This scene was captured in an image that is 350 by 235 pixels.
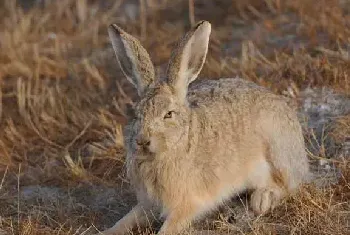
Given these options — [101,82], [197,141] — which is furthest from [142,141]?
[101,82]

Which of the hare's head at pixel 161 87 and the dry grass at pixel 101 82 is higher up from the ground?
the hare's head at pixel 161 87

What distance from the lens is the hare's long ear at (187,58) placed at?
4508 mm

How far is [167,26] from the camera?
8.36 meters

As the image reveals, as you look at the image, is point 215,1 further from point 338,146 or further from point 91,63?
point 338,146

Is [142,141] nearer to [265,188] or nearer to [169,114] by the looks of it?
[169,114]

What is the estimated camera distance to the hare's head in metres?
4.25

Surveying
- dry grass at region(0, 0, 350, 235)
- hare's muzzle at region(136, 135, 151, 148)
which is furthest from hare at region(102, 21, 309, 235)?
dry grass at region(0, 0, 350, 235)

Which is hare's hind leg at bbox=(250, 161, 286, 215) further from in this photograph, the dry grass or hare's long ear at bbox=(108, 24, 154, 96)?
hare's long ear at bbox=(108, 24, 154, 96)

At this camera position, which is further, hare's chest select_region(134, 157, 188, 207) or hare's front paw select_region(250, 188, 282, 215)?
hare's front paw select_region(250, 188, 282, 215)

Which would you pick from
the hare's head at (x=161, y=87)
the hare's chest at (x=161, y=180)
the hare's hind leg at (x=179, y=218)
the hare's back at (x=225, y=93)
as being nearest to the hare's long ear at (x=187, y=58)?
the hare's head at (x=161, y=87)

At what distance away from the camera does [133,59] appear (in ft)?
15.1

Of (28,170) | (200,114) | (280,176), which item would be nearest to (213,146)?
(200,114)

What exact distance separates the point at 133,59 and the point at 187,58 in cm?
29

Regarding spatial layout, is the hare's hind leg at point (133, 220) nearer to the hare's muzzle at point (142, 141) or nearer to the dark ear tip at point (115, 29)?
the hare's muzzle at point (142, 141)
